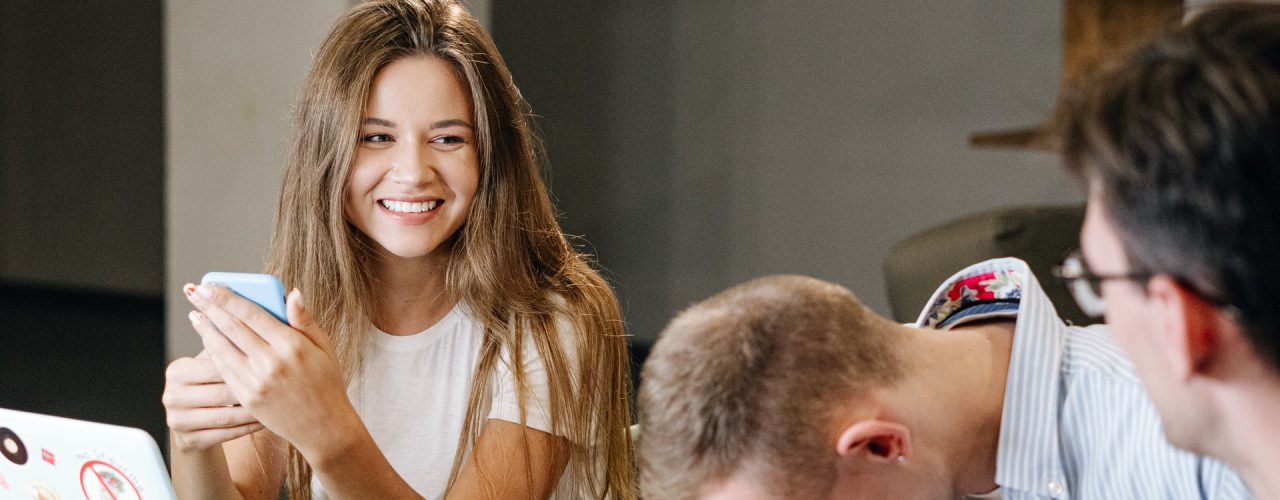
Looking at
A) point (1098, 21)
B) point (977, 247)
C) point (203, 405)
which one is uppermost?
point (1098, 21)

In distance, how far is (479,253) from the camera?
158 cm

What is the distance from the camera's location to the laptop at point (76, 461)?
3.54ft

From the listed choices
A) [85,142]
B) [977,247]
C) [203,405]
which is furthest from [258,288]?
[85,142]

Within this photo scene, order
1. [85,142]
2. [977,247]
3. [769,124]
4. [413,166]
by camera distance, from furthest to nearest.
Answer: [85,142], [769,124], [977,247], [413,166]

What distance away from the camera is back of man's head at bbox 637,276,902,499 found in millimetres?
976

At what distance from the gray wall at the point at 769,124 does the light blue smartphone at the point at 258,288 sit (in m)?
2.33

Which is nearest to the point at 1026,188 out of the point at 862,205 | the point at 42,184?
the point at 862,205

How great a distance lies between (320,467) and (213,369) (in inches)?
6.6

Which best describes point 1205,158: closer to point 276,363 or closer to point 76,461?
point 276,363

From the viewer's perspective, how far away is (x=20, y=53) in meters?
5.94

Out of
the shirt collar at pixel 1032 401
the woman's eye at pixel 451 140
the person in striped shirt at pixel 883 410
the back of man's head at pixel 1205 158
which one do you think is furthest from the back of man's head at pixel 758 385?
the woman's eye at pixel 451 140

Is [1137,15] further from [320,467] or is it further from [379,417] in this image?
[320,467]

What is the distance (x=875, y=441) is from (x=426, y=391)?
78 cm

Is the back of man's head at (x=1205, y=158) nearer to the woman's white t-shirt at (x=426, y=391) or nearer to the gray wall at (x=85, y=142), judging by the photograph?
the woman's white t-shirt at (x=426, y=391)
